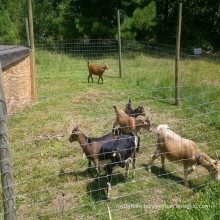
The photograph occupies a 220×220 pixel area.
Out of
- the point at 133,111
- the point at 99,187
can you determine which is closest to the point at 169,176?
the point at 99,187

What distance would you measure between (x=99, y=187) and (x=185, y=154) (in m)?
1.36

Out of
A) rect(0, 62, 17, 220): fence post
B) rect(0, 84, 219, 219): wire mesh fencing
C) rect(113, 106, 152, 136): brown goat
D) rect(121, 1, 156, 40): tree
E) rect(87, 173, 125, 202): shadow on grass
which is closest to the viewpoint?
rect(0, 62, 17, 220): fence post

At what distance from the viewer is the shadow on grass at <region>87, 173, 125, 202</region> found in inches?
141

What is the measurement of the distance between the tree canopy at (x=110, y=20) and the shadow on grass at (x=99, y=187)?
1115 cm

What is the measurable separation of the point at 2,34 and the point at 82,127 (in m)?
9.84

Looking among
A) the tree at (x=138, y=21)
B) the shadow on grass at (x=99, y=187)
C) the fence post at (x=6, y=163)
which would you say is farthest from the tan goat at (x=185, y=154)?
the tree at (x=138, y=21)

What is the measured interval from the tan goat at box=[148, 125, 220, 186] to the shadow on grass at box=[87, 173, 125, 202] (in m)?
0.77


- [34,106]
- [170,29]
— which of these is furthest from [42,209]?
[170,29]

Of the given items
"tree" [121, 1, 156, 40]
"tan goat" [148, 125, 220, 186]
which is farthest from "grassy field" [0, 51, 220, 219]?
→ "tree" [121, 1, 156, 40]

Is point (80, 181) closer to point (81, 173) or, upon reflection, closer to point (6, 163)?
point (81, 173)

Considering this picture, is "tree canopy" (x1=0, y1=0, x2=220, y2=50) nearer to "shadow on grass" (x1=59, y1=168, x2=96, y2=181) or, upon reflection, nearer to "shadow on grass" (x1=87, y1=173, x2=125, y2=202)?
"shadow on grass" (x1=59, y1=168, x2=96, y2=181)

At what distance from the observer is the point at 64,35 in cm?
1830

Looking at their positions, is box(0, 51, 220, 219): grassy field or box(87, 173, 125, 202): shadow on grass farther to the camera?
box(87, 173, 125, 202): shadow on grass

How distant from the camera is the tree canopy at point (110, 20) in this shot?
49.1 ft
